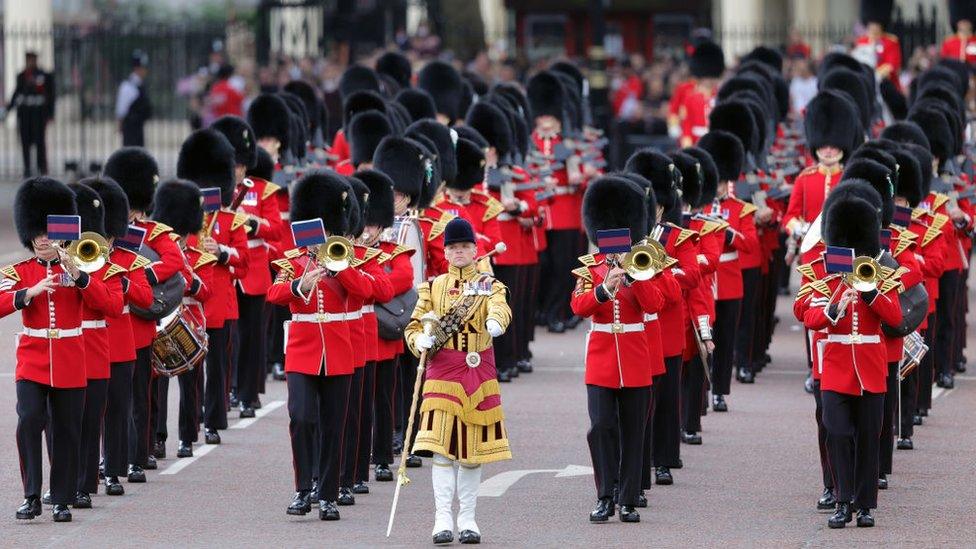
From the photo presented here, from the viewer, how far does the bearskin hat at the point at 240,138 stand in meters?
12.8

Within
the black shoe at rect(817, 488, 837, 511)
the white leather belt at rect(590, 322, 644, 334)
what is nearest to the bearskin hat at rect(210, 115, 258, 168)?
the white leather belt at rect(590, 322, 644, 334)

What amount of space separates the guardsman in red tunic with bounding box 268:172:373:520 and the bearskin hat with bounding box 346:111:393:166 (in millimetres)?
3645

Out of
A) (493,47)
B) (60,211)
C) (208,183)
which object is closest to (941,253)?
(208,183)

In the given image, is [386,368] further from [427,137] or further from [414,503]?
[427,137]

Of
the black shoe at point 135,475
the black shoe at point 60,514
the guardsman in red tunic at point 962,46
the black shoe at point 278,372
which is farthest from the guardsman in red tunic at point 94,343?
the guardsman in red tunic at point 962,46

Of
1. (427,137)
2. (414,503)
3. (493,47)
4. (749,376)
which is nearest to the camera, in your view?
(414,503)

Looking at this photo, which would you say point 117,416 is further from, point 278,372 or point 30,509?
point 278,372

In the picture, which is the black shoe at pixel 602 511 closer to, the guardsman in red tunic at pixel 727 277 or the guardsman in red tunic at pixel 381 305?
the guardsman in red tunic at pixel 381 305

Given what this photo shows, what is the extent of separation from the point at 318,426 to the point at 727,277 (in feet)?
12.9

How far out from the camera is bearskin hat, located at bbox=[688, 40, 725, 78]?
69.8 ft

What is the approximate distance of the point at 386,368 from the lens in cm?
1104

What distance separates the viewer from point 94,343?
995 centimetres

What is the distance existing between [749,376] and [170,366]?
444cm

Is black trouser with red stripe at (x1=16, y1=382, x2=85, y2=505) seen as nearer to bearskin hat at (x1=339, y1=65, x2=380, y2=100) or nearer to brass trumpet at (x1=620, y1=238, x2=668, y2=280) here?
brass trumpet at (x1=620, y1=238, x2=668, y2=280)
